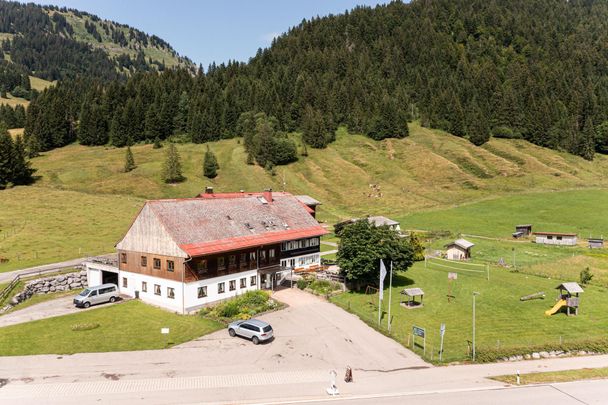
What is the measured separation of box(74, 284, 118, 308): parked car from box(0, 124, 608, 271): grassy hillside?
20775 mm

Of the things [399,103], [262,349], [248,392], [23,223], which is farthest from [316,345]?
[399,103]

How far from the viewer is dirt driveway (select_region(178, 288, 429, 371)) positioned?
111ft

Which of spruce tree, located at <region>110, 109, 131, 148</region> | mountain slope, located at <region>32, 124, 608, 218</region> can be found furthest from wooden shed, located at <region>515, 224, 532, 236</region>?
spruce tree, located at <region>110, 109, 131, 148</region>

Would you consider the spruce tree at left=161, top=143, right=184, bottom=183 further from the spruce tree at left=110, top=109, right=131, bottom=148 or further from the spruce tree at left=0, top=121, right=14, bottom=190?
the spruce tree at left=110, top=109, right=131, bottom=148

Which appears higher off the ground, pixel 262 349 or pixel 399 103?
pixel 399 103

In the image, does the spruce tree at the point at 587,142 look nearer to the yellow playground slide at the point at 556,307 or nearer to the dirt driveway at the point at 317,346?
the yellow playground slide at the point at 556,307

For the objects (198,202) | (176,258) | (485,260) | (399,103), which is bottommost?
(485,260)

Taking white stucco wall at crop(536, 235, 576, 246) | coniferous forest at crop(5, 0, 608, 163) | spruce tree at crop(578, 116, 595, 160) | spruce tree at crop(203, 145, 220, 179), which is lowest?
white stucco wall at crop(536, 235, 576, 246)

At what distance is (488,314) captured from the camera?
4422cm

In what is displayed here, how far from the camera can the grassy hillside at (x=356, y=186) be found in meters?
85.1

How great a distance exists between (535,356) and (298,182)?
97.0m

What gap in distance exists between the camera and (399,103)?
173375 millimetres

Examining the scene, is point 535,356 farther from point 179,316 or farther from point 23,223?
point 23,223

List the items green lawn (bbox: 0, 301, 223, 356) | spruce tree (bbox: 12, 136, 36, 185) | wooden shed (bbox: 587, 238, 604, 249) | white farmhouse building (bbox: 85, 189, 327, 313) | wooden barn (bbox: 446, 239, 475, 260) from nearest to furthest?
green lawn (bbox: 0, 301, 223, 356) → white farmhouse building (bbox: 85, 189, 327, 313) → wooden barn (bbox: 446, 239, 475, 260) → wooden shed (bbox: 587, 238, 604, 249) → spruce tree (bbox: 12, 136, 36, 185)
